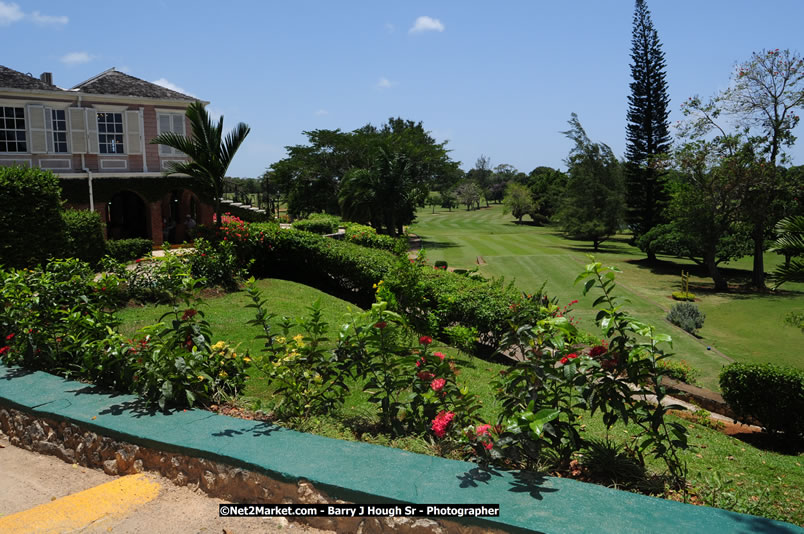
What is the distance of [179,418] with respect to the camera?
3.69 m

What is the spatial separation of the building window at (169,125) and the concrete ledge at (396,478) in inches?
818

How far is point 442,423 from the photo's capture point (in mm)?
3436

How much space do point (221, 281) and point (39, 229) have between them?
142 inches

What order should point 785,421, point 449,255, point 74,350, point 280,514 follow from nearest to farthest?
point 280,514 < point 74,350 < point 785,421 < point 449,255

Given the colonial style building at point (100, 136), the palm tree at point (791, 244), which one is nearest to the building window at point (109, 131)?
the colonial style building at point (100, 136)

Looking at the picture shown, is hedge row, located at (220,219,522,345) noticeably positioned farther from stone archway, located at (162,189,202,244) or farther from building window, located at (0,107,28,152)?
stone archway, located at (162,189,202,244)

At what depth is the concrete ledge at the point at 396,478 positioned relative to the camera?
7.80 ft

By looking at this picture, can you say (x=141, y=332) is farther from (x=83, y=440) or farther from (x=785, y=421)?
(x=785, y=421)

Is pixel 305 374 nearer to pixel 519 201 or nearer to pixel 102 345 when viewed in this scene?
pixel 102 345

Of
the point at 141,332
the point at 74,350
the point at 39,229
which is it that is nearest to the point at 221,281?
the point at 39,229

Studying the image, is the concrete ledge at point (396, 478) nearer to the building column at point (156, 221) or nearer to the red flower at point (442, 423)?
the red flower at point (442, 423)

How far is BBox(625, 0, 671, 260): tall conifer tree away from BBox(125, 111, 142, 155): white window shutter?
2882cm

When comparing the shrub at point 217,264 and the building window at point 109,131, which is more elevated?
the building window at point 109,131

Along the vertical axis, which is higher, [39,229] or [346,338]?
[39,229]
